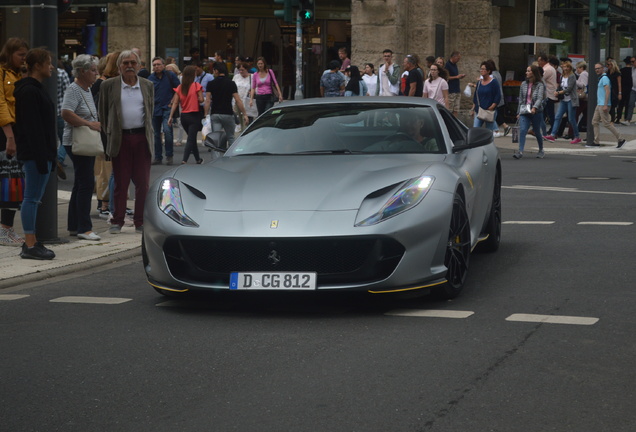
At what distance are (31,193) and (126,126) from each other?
1.69 metres

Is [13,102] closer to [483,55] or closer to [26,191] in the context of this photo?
[26,191]

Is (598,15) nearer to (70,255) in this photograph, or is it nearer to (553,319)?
(70,255)

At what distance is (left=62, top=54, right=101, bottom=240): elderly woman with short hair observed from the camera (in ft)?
36.4

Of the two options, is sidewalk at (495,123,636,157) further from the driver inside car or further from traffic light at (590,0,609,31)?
the driver inside car

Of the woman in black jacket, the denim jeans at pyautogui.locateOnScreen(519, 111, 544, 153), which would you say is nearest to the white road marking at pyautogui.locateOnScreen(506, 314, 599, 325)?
the woman in black jacket

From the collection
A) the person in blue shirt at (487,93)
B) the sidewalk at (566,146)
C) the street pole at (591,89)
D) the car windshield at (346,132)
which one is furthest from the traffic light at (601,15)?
the car windshield at (346,132)

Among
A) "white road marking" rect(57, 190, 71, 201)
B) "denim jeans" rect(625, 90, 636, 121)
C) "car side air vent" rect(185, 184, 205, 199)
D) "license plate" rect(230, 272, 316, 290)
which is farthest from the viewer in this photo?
"denim jeans" rect(625, 90, 636, 121)

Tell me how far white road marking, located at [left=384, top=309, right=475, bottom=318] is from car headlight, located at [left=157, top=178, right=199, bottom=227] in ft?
4.35

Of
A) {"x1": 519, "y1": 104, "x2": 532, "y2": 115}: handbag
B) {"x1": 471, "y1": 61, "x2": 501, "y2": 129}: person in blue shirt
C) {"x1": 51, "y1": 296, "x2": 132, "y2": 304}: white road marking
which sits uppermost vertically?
{"x1": 471, "y1": 61, "x2": 501, "y2": 129}: person in blue shirt

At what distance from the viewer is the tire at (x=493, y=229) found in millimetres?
9875

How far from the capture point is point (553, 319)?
7.00 meters

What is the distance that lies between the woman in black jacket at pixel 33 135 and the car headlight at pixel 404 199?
147 inches

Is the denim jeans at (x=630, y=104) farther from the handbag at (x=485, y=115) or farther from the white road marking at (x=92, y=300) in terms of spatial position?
the white road marking at (x=92, y=300)

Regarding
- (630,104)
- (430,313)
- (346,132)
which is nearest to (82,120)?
(346,132)
